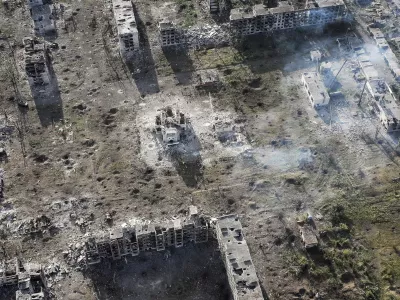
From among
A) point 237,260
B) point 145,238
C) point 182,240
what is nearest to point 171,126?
point 182,240

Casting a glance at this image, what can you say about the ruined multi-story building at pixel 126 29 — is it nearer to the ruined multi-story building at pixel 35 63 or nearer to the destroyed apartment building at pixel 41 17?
the destroyed apartment building at pixel 41 17

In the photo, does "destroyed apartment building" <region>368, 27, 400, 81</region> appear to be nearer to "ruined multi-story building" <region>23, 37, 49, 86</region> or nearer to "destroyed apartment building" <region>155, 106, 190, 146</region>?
"destroyed apartment building" <region>155, 106, 190, 146</region>

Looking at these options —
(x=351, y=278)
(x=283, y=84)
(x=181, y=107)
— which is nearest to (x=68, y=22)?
(x=181, y=107)

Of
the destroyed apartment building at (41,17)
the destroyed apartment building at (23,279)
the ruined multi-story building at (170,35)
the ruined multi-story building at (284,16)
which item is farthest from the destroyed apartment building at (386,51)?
the destroyed apartment building at (23,279)

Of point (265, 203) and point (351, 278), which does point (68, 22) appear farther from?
point (351, 278)

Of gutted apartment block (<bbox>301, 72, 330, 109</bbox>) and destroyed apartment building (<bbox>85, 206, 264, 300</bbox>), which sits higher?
gutted apartment block (<bbox>301, 72, 330, 109</bbox>)

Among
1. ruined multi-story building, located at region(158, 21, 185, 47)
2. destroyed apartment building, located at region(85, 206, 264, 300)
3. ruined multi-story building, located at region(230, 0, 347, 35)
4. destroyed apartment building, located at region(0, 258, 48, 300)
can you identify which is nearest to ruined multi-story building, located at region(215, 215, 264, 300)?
destroyed apartment building, located at region(85, 206, 264, 300)

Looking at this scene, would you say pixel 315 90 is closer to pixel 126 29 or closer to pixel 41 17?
pixel 126 29

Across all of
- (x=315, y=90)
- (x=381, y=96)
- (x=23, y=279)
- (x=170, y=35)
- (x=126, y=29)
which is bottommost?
(x=23, y=279)
